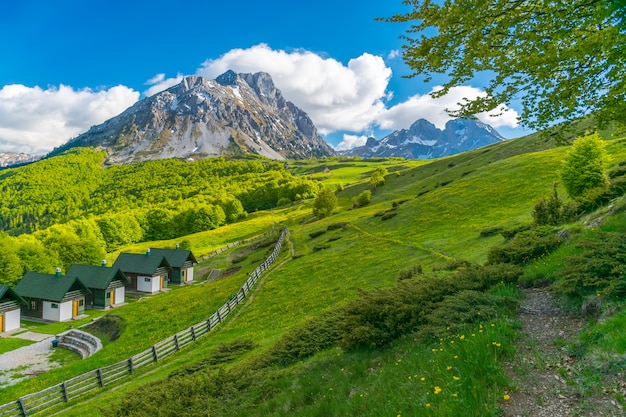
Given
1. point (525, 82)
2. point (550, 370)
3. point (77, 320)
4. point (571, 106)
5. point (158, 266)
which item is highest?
point (525, 82)

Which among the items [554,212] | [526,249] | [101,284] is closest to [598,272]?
[526,249]

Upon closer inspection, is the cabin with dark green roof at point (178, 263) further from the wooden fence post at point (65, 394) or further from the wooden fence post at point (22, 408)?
the wooden fence post at point (22, 408)

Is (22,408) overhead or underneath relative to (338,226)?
underneath

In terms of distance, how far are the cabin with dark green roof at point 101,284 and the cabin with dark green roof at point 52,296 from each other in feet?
6.82

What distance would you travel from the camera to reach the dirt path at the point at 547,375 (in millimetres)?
6758

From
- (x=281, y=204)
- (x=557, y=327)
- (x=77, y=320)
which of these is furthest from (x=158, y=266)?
(x=281, y=204)

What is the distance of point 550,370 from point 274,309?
25398mm

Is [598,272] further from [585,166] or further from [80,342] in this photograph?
[80,342]

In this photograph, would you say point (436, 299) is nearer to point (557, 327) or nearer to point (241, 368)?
point (557, 327)

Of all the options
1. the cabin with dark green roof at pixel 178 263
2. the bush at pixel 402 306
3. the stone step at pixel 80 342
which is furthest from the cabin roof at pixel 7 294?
the bush at pixel 402 306

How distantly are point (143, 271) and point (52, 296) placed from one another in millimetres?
15223

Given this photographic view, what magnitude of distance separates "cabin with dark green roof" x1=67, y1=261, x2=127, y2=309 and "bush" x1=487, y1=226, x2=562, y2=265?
56.1 m

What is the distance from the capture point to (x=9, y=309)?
4738cm

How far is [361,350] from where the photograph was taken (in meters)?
12.9
